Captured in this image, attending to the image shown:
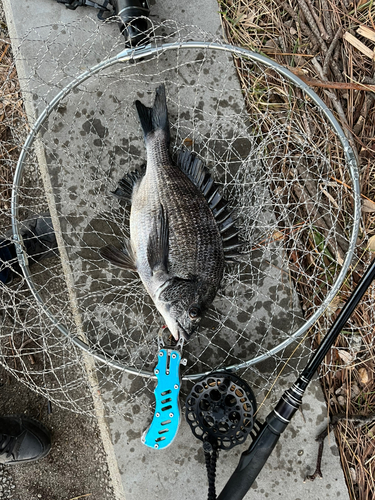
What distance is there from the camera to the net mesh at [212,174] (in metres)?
2.64

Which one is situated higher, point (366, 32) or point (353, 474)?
point (366, 32)

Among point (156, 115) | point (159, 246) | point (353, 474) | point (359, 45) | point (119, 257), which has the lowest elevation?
point (353, 474)

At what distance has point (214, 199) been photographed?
2.37 metres

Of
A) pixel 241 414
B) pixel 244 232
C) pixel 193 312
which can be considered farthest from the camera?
pixel 244 232

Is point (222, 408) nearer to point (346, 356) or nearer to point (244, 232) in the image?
point (346, 356)

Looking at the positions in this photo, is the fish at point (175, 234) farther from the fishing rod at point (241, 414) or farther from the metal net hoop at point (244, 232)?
the fishing rod at point (241, 414)

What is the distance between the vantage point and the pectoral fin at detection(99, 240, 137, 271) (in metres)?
2.40

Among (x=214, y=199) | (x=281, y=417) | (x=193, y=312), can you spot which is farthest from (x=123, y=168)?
(x=281, y=417)

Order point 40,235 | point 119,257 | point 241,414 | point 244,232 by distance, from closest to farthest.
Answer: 1. point 241,414
2. point 119,257
3. point 244,232
4. point 40,235

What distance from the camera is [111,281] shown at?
105 inches

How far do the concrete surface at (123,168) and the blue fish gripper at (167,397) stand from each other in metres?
0.31

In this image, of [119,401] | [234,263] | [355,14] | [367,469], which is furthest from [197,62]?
[367,469]

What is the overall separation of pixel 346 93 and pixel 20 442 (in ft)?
11.2

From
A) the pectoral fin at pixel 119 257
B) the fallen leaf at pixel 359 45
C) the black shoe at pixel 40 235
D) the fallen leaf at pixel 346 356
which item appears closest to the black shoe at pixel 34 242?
the black shoe at pixel 40 235
